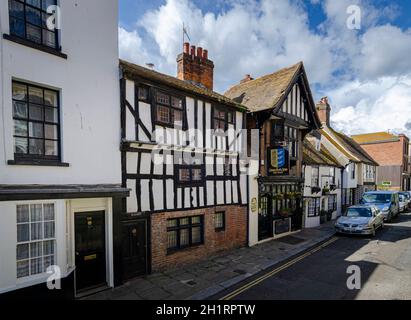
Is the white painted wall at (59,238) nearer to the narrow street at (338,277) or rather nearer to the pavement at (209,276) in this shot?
the pavement at (209,276)

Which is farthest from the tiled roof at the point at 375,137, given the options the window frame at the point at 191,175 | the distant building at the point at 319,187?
the window frame at the point at 191,175

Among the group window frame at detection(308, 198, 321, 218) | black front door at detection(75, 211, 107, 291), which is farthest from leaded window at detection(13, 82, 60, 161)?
window frame at detection(308, 198, 321, 218)

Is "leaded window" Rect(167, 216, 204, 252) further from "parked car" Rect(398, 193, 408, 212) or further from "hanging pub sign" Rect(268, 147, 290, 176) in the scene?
"parked car" Rect(398, 193, 408, 212)

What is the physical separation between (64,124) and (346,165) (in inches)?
916

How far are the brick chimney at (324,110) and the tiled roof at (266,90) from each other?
13044 mm

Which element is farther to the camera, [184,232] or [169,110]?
[184,232]

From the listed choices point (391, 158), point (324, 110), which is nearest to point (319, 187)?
point (324, 110)

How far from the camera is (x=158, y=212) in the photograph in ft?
27.9

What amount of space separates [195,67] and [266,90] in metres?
4.40

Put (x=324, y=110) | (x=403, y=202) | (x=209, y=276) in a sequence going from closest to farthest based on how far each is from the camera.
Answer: (x=209, y=276)
(x=403, y=202)
(x=324, y=110)

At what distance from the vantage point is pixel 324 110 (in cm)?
2511

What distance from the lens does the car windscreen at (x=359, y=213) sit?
14.1 meters

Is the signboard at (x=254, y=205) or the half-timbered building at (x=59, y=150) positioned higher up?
the half-timbered building at (x=59, y=150)

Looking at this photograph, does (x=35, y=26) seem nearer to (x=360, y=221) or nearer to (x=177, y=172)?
(x=177, y=172)
